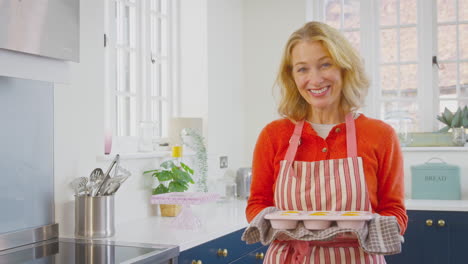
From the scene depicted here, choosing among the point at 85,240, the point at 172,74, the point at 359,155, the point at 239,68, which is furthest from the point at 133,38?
the point at 359,155

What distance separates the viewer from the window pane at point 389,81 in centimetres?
454

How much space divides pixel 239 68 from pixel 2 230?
8.38ft

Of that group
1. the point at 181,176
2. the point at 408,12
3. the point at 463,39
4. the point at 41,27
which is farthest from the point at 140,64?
the point at 463,39

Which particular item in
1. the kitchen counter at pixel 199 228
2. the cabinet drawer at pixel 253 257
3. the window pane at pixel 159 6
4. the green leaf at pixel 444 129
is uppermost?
the window pane at pixel 159 6

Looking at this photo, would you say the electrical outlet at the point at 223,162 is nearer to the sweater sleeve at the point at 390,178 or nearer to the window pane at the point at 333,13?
the window pane at the point at 333,13

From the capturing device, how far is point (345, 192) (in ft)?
5.54

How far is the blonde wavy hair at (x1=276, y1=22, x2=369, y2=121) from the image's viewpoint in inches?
65.2

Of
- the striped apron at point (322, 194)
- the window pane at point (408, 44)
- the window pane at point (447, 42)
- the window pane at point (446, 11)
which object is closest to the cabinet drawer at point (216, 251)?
the striped apron at point (322, 194)

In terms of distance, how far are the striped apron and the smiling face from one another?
11cm

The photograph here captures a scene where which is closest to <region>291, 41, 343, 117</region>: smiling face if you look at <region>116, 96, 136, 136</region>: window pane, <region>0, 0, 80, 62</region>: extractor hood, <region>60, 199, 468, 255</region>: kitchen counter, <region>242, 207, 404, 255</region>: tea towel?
<region>242, 207, 404, 255</region>: tea towel

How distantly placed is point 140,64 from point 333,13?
190 centimetres

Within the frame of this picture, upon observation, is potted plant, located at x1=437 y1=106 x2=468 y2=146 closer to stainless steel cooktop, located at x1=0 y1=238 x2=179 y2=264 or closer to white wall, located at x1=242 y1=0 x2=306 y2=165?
white wall, located at x1=242 y1=0 x2=306 y2=165

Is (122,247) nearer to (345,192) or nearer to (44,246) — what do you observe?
(44,246)

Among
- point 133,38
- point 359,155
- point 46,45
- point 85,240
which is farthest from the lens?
point 133,38
